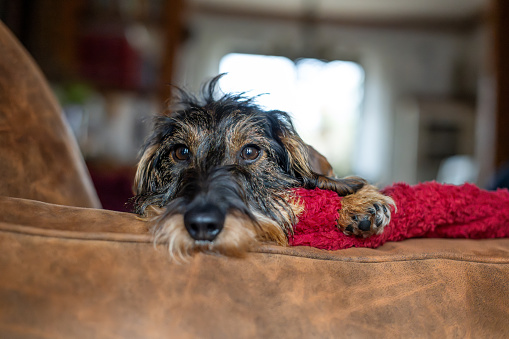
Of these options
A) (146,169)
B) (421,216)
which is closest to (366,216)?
(421,216)

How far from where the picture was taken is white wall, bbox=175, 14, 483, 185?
14.6 m

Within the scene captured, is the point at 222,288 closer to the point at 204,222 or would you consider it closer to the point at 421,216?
the point at 204,222

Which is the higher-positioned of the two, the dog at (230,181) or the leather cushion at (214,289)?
the dog at (230,181)

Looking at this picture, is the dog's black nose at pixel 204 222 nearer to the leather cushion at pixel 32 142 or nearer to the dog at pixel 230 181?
the dog at pixel 230 181

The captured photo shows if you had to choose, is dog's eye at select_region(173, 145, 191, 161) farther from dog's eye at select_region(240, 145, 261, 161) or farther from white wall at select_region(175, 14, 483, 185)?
white wall at select_region(175, 14, 483, 185)

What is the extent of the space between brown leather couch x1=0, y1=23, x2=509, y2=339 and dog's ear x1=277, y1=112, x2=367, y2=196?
498mm

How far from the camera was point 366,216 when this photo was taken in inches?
58.1

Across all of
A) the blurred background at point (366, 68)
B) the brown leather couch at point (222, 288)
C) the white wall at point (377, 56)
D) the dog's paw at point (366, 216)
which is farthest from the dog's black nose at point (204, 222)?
the white wall at point (377, 56)

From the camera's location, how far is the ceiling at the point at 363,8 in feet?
42.9

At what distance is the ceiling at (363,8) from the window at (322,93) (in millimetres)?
1544

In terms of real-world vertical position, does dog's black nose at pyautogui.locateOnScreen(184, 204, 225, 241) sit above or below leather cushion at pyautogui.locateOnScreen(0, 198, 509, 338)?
above

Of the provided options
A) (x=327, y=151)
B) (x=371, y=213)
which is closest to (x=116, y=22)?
(x=371, y=213)

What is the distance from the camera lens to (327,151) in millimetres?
15406

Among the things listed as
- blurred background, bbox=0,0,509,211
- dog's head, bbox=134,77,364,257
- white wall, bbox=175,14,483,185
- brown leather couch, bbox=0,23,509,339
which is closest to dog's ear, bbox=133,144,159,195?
dog's head, bbox=134,77,364,257
